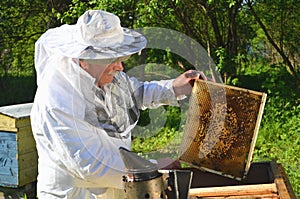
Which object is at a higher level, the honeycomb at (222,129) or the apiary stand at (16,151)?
the honeycomb at (222,129)

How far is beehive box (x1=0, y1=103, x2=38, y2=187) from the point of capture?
14.6 ft

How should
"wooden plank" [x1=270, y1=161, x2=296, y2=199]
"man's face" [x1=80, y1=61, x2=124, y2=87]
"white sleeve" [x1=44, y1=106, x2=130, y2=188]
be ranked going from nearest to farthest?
"white sleeve" [x1=44, y1=106, x2=130, y2=188], "man's face" [x1=80, y1=61, x2=124, y2=87], "wooden plank" [x1=270, y1=161, x2=296, y2=199]

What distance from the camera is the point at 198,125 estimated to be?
7.41 ft

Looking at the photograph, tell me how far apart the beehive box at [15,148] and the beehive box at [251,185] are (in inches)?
97.5

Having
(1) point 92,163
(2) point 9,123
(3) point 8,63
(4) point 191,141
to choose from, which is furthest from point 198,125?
(3) point 8,63

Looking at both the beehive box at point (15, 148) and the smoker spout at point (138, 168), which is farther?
the beehive box at point (15, 148)

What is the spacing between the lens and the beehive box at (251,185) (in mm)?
2090

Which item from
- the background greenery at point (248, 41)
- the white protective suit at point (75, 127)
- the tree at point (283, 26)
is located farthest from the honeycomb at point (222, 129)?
the tree at point (283, 26)

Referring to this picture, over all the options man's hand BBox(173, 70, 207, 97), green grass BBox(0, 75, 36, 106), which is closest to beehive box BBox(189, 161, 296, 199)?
man's hand BBox(173, 70, 207, 97)

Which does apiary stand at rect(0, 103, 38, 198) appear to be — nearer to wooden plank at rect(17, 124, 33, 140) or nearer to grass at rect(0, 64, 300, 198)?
wooden plank at rect(17, 124, 33, 140)

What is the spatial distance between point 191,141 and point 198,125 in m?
0.08

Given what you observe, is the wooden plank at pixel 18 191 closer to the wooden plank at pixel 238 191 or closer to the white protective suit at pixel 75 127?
the white protective suit at pixel 75 127

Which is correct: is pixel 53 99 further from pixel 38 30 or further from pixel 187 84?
pixel 38 30

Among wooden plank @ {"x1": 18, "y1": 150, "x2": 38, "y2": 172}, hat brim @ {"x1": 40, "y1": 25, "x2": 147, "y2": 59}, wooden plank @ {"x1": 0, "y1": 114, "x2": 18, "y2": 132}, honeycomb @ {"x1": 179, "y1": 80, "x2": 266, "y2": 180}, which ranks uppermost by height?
hat brim @ {"x1": 40, "y1": 25, "x2": 147, "y2": 59}
